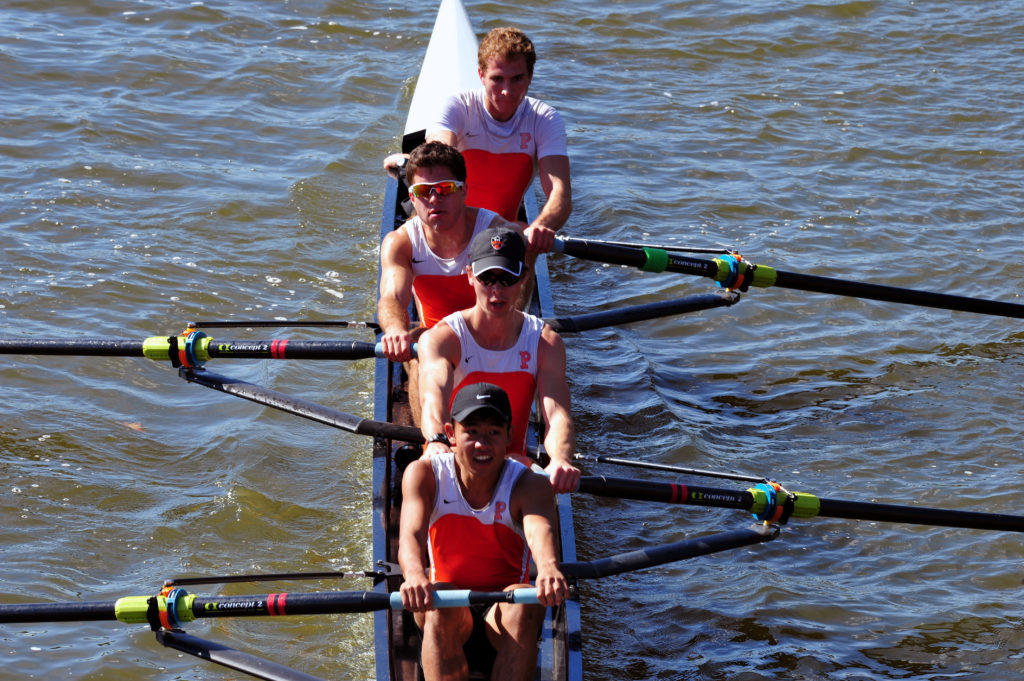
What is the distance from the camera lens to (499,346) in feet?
15.6

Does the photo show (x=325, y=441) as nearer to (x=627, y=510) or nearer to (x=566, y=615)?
(x=627, y=510)

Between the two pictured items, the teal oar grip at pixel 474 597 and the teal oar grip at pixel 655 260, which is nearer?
the teal oar grip at pixel 474 597

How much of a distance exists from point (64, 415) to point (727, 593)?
13.0 feet

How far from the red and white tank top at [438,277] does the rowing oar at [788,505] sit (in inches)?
58.1

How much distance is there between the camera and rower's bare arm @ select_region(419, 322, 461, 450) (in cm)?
455

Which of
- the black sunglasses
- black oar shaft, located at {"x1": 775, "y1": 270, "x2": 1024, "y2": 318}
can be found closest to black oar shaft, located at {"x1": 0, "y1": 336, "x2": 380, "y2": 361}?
the black sunglasses

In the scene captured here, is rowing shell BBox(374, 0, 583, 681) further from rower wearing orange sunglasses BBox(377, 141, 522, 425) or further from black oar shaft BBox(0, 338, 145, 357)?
black oar shaft BBox(0, 338, 145, 357)

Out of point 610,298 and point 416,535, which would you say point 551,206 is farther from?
point 416,535

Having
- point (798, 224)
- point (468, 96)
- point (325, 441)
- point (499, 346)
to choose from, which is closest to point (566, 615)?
point (499, 346)

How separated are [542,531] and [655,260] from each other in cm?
244

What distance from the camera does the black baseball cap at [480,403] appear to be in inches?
157

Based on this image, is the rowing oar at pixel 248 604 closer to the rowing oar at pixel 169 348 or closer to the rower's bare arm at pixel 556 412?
the rower's bare arm at pixel 556 412

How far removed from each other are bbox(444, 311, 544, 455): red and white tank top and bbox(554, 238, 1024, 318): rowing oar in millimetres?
1269

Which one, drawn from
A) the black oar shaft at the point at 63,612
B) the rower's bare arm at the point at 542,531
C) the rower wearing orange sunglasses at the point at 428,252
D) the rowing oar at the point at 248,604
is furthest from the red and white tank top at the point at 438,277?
the black oar shaft at the point at 63,612
